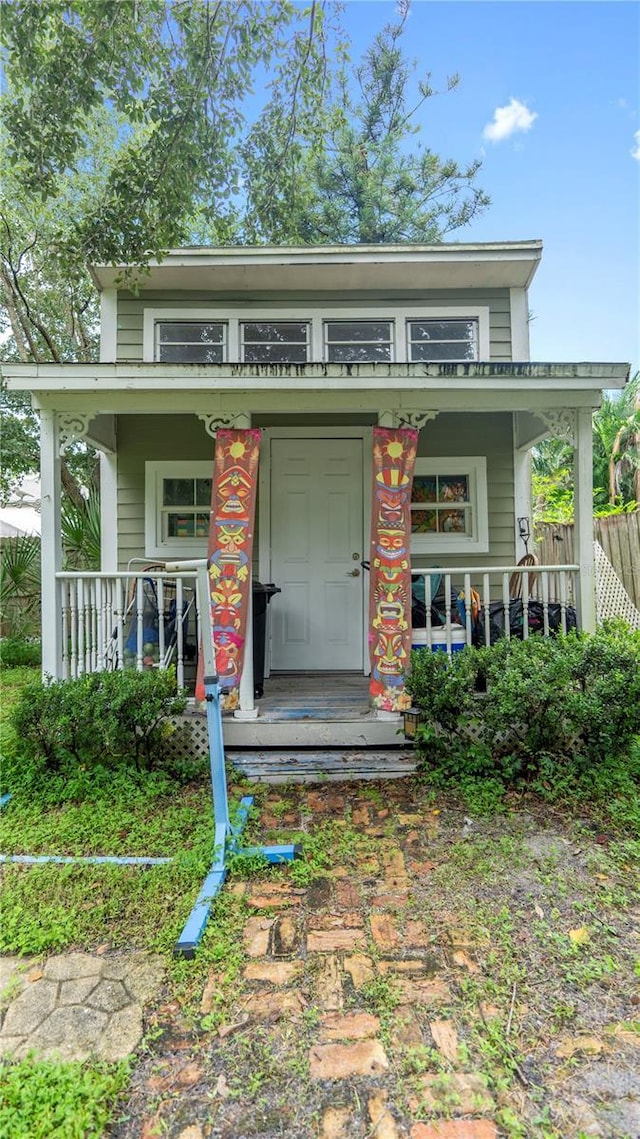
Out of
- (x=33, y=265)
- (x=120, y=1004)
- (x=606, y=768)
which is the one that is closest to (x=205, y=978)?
(x=120, y=1004)

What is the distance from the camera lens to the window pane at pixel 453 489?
18.7 ft

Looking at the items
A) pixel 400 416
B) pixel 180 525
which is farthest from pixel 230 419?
pixel 180 525

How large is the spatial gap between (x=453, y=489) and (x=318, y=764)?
314cm

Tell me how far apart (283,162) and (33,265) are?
27.6 ft

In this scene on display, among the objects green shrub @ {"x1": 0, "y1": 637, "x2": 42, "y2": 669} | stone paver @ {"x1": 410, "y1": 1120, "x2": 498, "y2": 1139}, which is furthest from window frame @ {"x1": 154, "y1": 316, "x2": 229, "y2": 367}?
stone paver @ {"x1": 410, "y1": 1120, "x2": 498, "y2": 1139}

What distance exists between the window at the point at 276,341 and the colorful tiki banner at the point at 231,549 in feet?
6.53

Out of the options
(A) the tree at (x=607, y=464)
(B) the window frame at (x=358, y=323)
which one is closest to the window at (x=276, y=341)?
(B) the window frame at (x=358, y=323)

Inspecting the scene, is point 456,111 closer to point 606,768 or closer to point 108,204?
point 108,204

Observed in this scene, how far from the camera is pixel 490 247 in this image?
530cm

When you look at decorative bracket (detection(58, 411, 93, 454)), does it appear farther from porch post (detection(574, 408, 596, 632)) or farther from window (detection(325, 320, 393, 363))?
porch post (detection(574, 408, 596, 632))

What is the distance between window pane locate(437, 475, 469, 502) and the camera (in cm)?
569

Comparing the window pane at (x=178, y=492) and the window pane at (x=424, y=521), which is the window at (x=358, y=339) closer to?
the window pane at (x=424, y=521)

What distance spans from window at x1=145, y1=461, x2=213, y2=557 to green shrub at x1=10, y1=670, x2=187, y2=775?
6.56 ft

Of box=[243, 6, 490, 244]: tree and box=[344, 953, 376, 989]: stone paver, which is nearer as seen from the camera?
box=[344, 953, 376, 989]: stone paver
